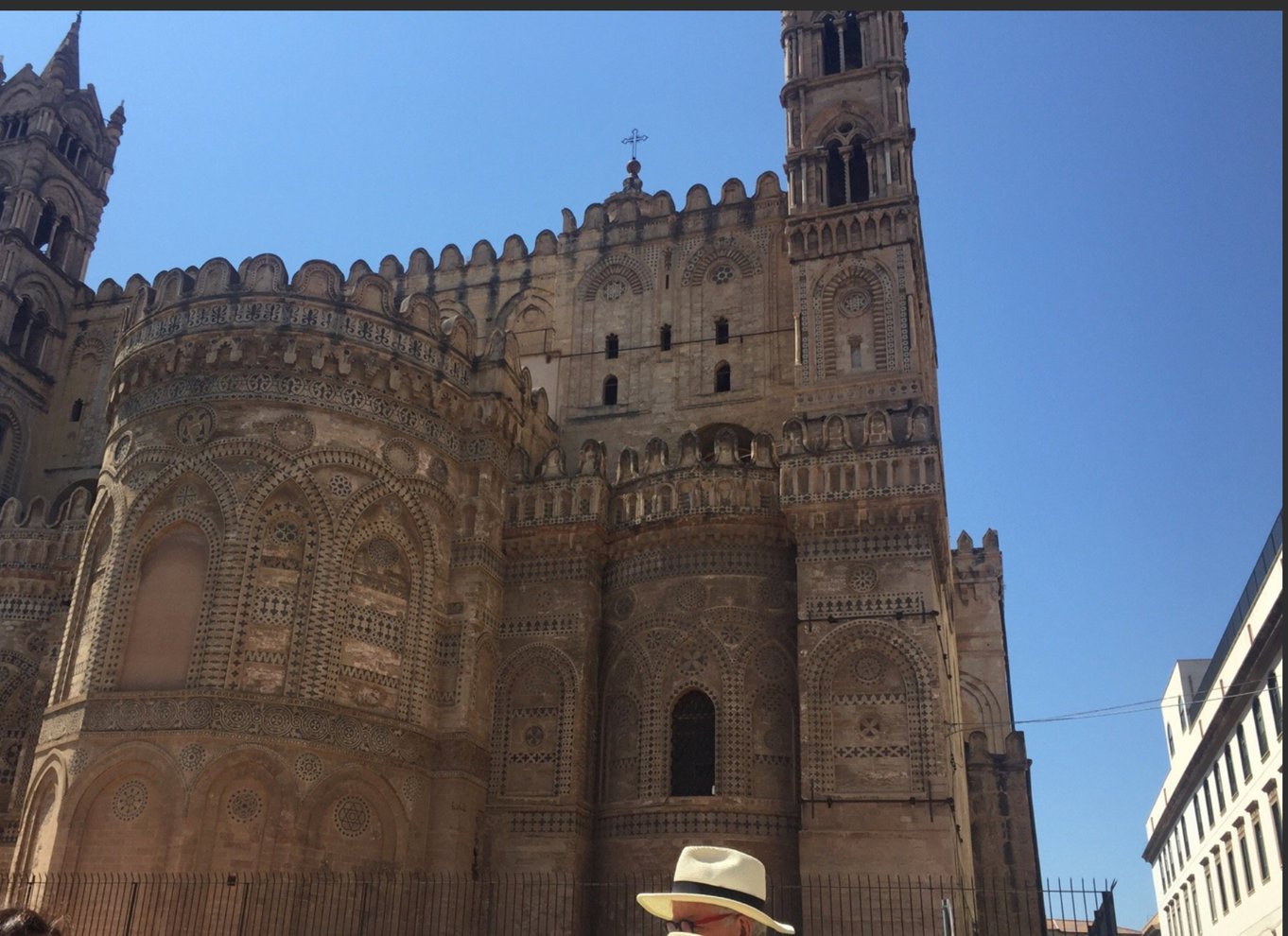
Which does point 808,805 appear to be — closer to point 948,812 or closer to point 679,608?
point 948,812

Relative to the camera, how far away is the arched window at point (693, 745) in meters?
19.1

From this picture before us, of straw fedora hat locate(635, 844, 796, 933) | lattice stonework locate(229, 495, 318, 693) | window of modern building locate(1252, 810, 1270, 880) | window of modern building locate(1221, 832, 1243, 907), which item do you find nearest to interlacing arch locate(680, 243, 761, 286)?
lattice stonework locate(229, 495, 318, 693)

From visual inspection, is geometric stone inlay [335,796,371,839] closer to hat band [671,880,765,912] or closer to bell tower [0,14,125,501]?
bell tower [0,14,125,501]

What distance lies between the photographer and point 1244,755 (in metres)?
29.8

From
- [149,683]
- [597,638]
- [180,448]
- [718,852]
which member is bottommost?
[718,852]

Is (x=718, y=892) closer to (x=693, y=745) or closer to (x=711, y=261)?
(x=693, y=745)

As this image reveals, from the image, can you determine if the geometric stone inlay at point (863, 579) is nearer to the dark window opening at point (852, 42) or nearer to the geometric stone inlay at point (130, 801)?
the geometric stone inlay at point (130, 801)

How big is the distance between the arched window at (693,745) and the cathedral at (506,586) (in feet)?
0.21

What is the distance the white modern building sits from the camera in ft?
87.0

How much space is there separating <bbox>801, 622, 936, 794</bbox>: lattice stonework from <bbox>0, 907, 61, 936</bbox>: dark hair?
1511 centimetres

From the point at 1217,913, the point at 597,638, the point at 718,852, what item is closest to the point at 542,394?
the point at 597,638

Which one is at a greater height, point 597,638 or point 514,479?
point 514,479

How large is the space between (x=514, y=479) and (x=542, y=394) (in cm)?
310

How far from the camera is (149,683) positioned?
58.4 ft
